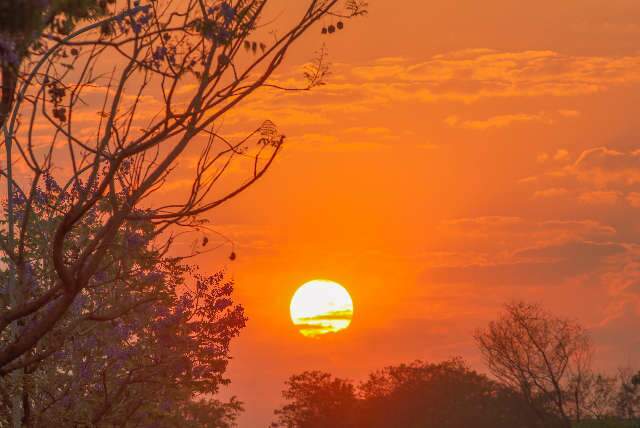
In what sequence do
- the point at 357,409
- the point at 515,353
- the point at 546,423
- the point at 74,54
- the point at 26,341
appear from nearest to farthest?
the point at 26,341, the point at 74,54, the point at 515,353, the point at 546,423, the point at 357,409

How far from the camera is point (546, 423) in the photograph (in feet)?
229

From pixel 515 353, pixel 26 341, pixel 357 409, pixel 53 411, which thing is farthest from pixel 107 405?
pixel 357 409

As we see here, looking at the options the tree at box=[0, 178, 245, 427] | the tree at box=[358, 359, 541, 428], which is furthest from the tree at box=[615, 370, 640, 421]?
the tree at box=[0, 178, 245, 427]

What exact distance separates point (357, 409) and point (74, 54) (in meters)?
79.7

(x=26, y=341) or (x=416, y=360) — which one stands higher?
(x=416, y=360)

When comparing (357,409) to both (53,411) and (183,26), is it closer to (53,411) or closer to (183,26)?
(53,411)

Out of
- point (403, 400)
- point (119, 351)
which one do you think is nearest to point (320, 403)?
point (403, 400)

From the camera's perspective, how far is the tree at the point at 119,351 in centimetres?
2017

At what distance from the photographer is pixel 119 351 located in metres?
22.0

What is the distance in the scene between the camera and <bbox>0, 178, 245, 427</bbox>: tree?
20172mm

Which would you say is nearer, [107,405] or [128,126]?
[128,126]

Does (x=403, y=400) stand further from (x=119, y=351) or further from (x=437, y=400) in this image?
(x=119, y=351)

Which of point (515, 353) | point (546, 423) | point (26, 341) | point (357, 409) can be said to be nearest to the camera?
point (26, 341)

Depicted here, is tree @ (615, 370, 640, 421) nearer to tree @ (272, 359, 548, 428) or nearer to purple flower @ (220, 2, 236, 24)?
tree @ (272, 359, 548, 428)
